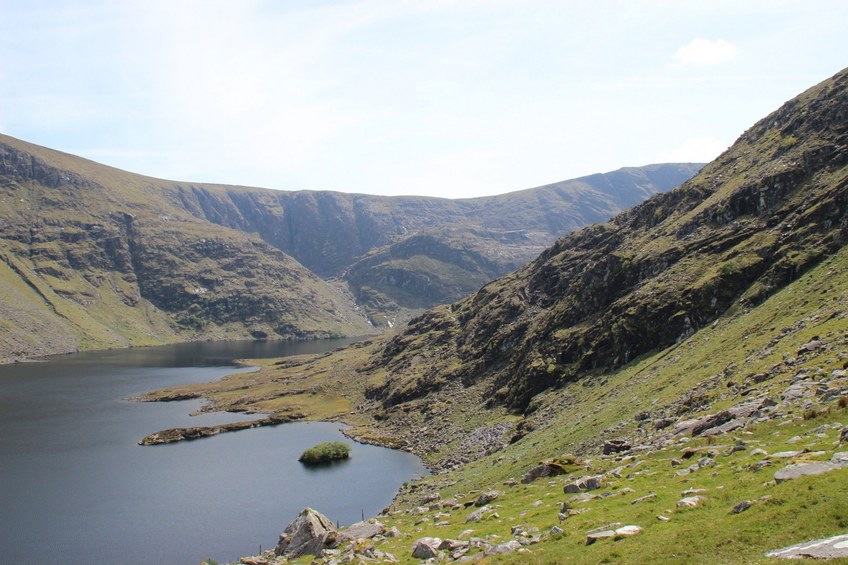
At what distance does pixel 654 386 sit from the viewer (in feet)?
239

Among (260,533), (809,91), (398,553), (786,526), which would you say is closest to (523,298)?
(809,91)

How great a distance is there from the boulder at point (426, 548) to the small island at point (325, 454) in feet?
273

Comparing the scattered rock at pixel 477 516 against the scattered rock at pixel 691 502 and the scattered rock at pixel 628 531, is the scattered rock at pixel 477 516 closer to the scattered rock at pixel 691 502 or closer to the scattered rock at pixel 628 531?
the scattered rock at pixel 628 531

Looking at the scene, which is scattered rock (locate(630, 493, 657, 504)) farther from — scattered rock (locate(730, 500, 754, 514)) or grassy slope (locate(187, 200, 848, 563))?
scattered rock (locate(730, 500, 754, 514))

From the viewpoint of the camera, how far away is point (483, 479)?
7338 centimetres

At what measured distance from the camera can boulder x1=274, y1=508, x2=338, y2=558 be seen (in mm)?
43906

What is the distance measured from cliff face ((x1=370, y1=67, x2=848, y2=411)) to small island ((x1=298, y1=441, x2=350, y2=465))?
32462 millimetres

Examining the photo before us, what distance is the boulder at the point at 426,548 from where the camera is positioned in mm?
34531

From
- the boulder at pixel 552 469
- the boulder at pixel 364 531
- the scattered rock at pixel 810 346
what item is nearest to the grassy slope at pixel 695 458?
the scattered rock at pixel 810 346

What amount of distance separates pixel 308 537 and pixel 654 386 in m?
46.8

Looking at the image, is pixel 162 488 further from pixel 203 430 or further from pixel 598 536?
pixel 598 536

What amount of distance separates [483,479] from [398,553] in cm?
3846

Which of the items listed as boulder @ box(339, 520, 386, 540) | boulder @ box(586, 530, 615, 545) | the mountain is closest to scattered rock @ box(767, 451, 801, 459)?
Answer: the mountain

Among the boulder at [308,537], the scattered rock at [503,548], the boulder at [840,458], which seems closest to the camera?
the boulder at [840,458]
